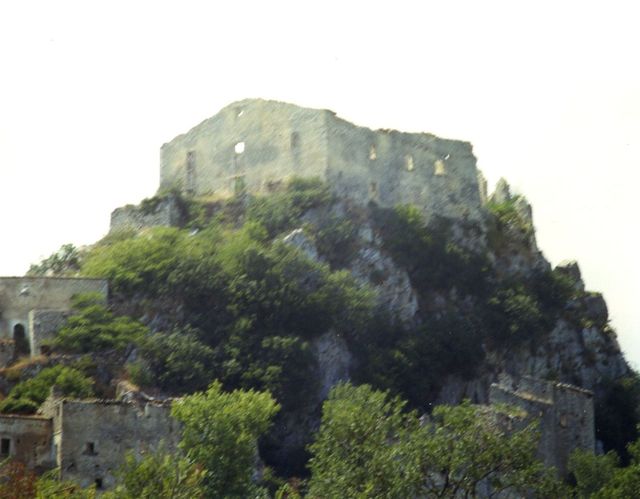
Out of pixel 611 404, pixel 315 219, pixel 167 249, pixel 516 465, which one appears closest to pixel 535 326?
pixel 611 404

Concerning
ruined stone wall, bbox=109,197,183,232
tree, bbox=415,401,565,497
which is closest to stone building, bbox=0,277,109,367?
ruined stone wall, bbox=109,197,183,232

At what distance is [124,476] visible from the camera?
5466cm

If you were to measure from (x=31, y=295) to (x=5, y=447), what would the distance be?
44.3ft

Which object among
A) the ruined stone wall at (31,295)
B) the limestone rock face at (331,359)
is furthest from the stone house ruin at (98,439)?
the limestone rock face at (331,359)

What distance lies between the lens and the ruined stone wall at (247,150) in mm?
86812

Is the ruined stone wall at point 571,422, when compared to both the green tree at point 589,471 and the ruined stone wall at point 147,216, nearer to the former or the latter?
the green tree at point 589,471

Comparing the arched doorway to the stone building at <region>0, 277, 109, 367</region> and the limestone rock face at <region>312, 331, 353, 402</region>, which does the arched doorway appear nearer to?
the stone building at <region>0, 277, 109, 367</region>

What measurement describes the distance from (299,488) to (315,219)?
700 inches

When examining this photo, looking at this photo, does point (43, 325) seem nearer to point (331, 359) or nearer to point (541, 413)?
point (331, 359)

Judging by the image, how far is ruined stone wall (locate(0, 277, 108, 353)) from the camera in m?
74.2

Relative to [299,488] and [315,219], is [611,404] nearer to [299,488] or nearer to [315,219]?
[315,219]

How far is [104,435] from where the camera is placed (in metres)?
60.8

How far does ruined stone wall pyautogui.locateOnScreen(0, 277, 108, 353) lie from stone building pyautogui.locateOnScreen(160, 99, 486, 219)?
13737 mm

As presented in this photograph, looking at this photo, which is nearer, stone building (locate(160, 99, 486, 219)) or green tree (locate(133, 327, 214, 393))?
green tree (locate(133, 327, 214, 393))
